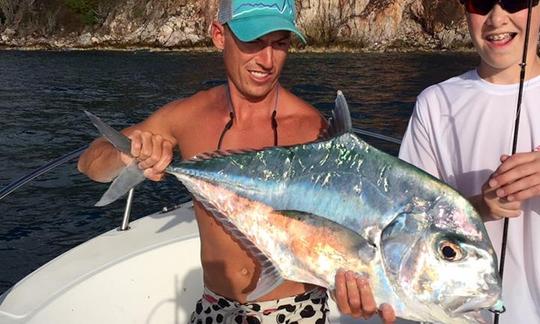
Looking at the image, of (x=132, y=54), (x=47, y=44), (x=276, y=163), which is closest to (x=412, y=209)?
(x=276, y=163)

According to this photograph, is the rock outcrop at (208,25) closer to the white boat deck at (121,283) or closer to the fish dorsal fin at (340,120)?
the white boat deck at (121,283)

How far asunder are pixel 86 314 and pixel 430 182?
2.27 meters

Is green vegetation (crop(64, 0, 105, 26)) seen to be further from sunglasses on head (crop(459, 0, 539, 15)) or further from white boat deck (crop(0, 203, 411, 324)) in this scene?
sunglasses on head (crop(459, 0, 539, 15))

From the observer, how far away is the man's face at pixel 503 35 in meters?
2.07

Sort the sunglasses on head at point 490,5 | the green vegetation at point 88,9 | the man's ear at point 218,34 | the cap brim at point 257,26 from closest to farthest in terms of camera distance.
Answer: the sunglasses on head at point 490,5
the cap brim at point 257,26
the man's ear at point 218,34
the green vegetation at point 88,9

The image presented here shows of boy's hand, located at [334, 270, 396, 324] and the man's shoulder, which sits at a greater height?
the man's shoulder

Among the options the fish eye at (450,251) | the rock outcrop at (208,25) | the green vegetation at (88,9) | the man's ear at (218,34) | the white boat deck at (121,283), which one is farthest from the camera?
the green vegetation at (88,9)

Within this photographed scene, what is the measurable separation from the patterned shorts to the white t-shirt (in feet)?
2.43

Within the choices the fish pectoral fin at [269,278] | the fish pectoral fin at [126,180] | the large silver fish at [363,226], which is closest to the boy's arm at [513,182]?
the large silver fish at [363,226]

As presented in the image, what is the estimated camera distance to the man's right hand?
7.02 feet

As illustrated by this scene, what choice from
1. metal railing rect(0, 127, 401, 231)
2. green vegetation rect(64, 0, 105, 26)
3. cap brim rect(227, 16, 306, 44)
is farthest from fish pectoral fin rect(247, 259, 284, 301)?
green vegetation rect(64, 0, 105, 26)

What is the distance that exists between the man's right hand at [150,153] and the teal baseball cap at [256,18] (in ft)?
1.72

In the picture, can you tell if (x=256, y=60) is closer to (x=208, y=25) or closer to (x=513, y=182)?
(x=513, y=182)

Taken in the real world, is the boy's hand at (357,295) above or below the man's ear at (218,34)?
below
